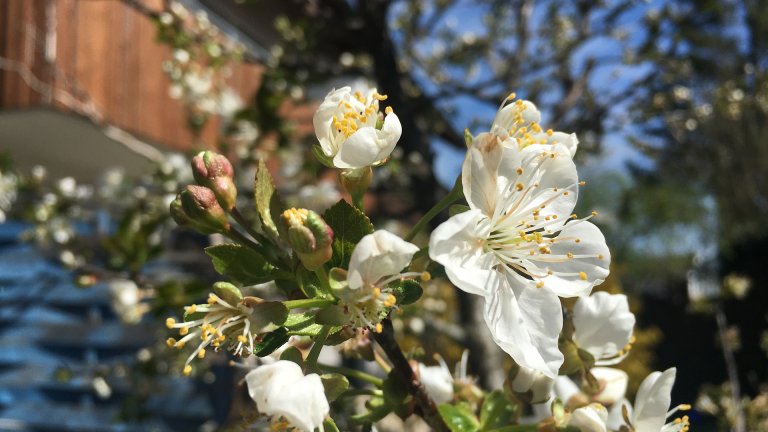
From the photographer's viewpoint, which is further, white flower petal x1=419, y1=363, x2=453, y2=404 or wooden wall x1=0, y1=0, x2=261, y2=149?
wooden wall x1=0, y1=0, x2=261, y2=149

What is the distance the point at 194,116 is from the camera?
2.96 m

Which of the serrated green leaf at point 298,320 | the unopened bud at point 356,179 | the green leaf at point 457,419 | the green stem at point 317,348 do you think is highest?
the unopened bud at point 356,179

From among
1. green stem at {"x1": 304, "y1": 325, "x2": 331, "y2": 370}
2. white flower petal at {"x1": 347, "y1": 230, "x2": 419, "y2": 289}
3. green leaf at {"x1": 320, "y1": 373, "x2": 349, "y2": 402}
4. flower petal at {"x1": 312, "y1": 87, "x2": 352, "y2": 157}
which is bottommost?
green leaf at {"x1": 320, "y1": 373, "x2": 349, "y2": 402}

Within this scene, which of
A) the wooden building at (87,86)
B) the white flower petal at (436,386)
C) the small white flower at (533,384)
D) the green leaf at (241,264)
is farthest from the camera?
the wooden building at (87,86)

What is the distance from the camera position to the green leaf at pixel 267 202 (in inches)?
24.3

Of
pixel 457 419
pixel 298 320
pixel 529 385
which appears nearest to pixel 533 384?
pixel 529 385

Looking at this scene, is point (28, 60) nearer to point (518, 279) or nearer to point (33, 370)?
point (33, 370)

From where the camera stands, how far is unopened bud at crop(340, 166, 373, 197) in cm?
66

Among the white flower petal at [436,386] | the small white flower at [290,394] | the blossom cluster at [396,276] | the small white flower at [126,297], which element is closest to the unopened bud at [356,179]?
the blossom cluster at [396,276]

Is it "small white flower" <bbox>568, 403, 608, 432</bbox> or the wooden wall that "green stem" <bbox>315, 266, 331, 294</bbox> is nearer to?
"small white flower" <bbox>568, 403, 608, 432</bbox>

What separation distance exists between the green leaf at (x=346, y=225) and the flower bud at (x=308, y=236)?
0.13 ft

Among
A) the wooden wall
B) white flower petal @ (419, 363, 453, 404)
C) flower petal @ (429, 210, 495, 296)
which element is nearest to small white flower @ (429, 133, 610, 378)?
flower petal @ (429, 210, 495, 296)

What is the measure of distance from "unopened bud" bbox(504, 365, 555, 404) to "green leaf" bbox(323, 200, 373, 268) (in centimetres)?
30

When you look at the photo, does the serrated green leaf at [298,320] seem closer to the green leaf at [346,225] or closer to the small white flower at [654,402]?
the green leaf at [346,225]
